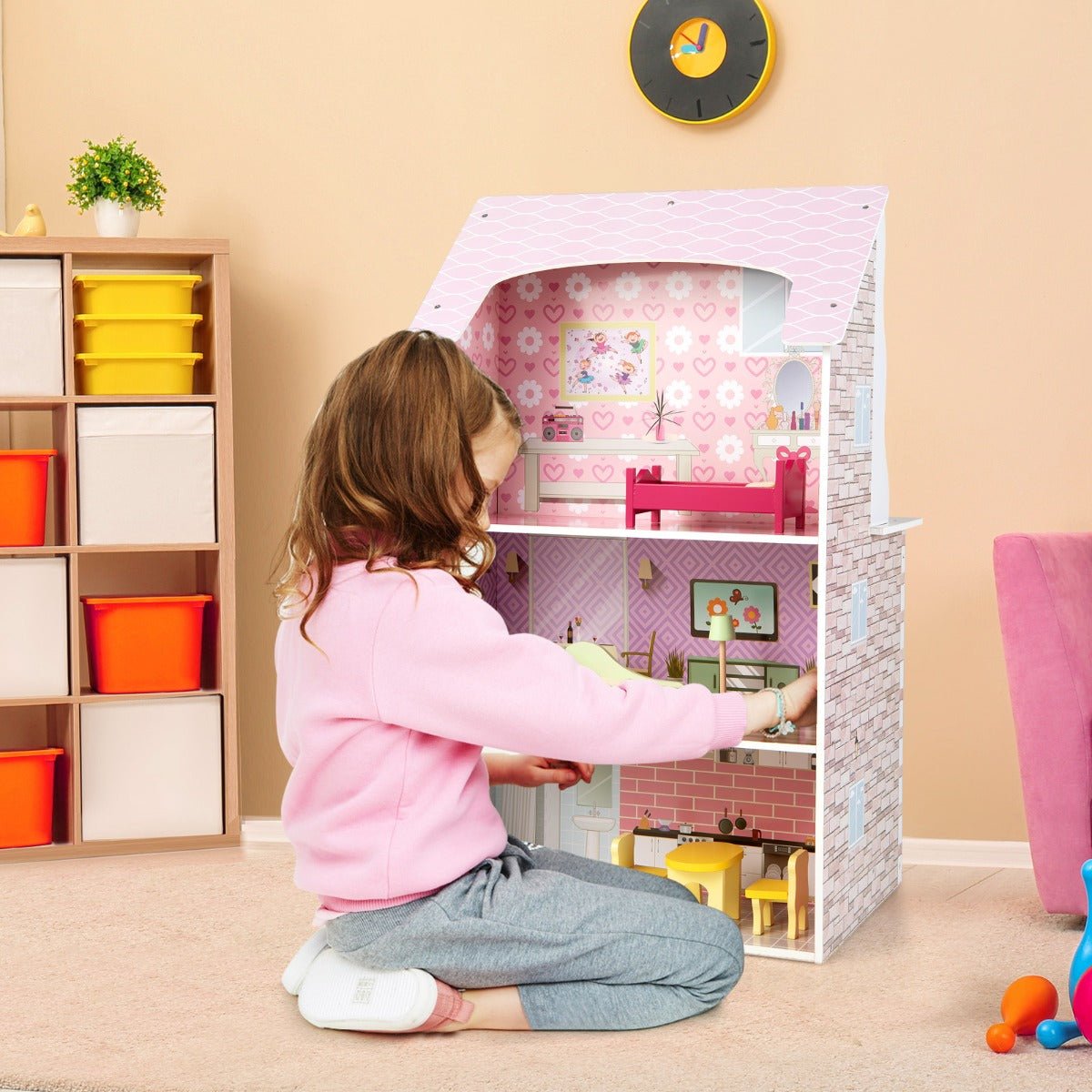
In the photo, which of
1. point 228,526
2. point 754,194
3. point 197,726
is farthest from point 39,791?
point 754,194

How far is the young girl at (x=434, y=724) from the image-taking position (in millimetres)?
1708

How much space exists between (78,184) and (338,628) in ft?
5.26

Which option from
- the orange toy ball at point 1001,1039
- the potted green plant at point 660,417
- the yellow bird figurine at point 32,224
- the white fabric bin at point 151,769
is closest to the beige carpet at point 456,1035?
the orange toy ball at point 1001,1039

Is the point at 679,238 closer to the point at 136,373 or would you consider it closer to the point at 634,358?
the point at 634,358

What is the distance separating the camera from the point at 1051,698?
229 cm

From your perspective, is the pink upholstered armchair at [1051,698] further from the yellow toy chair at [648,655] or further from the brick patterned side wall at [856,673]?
the yellow toy chair at [648,655]

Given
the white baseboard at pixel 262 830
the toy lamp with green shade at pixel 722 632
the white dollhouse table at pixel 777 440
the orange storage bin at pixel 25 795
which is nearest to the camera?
the toy lamp with green shade at pixel 722 632

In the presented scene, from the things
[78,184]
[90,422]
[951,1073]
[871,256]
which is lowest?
[951,1073]

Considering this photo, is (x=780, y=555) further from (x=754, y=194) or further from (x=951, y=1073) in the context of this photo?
(x=951, y=1073)

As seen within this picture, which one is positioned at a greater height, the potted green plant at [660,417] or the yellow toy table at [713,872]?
the potted green plant at [660,417]

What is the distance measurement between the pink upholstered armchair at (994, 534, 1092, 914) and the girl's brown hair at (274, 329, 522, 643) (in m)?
1.00

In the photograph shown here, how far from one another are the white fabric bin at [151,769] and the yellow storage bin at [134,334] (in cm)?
73

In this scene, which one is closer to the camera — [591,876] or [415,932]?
[415,932]

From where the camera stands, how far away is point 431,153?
3.02 metres
